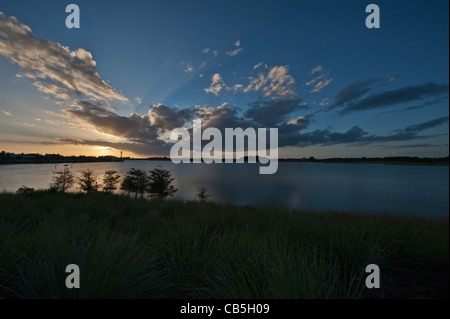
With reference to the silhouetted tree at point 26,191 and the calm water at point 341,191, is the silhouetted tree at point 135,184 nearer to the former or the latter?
the calm water at point 341,191

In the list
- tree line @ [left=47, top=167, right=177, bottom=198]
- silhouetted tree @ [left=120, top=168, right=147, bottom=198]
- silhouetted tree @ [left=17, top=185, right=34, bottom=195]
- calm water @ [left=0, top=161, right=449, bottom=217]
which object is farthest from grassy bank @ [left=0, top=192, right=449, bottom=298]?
silhouetted tree @ [left=120, top=168, right=147, bottom=198]

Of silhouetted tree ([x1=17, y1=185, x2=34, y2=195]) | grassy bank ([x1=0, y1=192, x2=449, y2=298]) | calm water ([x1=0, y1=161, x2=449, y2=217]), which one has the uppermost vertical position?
grassy bank ([x1=0, y1=192, x2=449, y2=298])

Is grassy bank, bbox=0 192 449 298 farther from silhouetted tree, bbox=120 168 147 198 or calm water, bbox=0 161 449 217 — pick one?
silhouetted tree, bbox=120 168 147 198

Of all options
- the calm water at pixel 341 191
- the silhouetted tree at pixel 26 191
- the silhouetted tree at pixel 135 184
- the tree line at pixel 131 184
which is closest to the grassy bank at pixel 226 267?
the calm water at pixel 341 191

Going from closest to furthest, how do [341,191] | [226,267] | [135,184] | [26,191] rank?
1. [226,267]
2. [26,191]
3. [135,184]
4. [341,191]

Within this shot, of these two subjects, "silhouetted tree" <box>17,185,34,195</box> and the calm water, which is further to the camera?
the calm water

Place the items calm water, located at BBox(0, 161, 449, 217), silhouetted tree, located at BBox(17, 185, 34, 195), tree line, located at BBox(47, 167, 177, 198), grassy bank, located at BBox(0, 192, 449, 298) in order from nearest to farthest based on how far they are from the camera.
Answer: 1. grassy bank, located at BBox(0, 192, 449, 298)
2. silhouetted tree, located at BBox(17, 185, 34, 195)
3. calm water, located at BBox(0, 161, 449, 217)
4. tree line, located at BBox(47, 167, 177, 198)

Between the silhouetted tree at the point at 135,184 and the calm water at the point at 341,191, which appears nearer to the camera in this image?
the calm water at the point at 341,191

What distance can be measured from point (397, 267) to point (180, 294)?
115 inches

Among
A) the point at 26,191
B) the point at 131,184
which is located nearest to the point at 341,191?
the point at 131,184

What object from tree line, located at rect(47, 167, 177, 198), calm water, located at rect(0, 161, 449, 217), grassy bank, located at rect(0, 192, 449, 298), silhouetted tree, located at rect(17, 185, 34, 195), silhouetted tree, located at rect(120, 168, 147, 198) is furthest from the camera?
silhouetted tree, located at rect(120, 168, 147, 198)

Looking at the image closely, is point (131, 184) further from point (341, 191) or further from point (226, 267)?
point (341, 191)

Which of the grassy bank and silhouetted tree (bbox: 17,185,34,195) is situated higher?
the grassy bank

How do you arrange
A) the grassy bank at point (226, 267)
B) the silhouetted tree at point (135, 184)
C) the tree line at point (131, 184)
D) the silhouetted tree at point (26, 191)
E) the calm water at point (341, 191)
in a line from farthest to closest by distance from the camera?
the silhouetted tree at point (135, 184) < the tree line at point (131, 184) < the calm water at point (341, 191) < the silhouetted tree at point (26, 191) < the grassy bank at point (226, 267)
